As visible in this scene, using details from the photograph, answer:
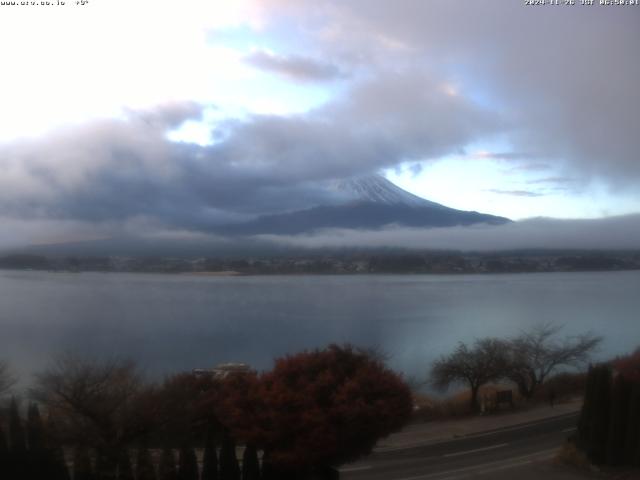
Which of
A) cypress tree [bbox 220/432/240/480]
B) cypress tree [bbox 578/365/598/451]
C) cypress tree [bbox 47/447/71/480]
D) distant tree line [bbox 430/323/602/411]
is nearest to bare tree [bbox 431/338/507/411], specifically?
distant tree line [bbox 430/323/602/411]

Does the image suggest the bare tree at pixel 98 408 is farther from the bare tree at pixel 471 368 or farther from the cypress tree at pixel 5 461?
the bare tree at pixel 471 368

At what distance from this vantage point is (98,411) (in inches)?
386

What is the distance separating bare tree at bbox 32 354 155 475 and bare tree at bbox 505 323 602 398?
17996 mm

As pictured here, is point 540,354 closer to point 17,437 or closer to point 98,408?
point 98,408

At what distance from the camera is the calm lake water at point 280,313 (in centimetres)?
1933

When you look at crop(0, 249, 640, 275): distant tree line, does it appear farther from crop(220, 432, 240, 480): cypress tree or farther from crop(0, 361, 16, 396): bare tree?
crop(220, 432, 240, 480): cypress tree

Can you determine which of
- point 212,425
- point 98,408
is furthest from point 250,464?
point 98,408

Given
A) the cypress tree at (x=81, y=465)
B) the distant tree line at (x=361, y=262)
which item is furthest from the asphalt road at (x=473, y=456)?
the distant tree line at (x=361, y=262)

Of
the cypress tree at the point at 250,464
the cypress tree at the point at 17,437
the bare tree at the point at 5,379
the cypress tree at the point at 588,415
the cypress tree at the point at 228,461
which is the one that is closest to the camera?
the cypress tree at the point at 17,437

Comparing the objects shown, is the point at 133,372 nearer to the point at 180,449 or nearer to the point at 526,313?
the point at 180,449

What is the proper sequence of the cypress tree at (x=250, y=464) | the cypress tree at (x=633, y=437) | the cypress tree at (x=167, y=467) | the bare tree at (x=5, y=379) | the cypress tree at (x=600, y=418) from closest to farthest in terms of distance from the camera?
the cypress tree at (x=167, y=467), the cypress tree at (x=250, y=464), the bare tree at (x=5, y=379), the cypress tree at (x=633, y=437), the cypress tree at (x=600, y=418)

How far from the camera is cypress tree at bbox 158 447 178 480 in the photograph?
31.8 ft

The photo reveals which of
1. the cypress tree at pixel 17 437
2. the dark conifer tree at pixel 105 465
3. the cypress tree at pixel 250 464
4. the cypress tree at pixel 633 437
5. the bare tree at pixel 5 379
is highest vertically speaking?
the bare tree at pixel 5 379

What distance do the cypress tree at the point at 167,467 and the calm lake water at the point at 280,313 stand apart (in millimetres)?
5156
